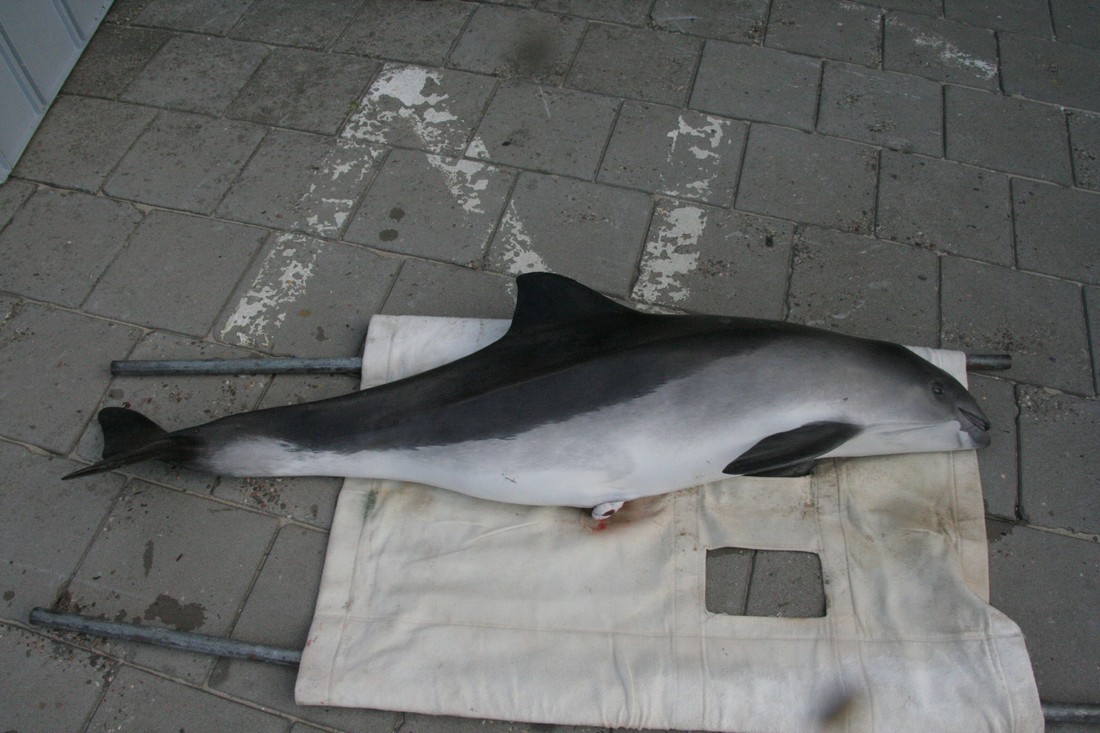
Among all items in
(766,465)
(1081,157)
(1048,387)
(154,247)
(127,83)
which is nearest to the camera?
(766,465)

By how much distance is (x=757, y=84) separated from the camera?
13.5 feet

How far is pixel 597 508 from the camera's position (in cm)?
265

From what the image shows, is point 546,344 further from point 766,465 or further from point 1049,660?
point 1049,660

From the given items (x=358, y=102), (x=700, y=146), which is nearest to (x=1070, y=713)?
(x=700, y=146)

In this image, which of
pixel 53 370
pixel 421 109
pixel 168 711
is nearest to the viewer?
pixel 168 711

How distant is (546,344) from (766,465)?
2.76 feet

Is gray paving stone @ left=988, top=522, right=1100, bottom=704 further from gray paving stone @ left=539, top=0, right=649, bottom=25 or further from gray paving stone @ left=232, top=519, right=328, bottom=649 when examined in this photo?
gray paving stone @ left=539, top=0, right=649, bottom=25

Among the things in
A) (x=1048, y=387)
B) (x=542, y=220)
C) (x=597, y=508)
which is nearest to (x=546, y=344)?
(x=597, y=508)

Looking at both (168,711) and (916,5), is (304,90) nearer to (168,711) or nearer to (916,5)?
(168,711)

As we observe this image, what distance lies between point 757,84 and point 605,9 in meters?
1.05

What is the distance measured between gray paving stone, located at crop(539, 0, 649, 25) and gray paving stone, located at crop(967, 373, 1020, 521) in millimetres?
2737

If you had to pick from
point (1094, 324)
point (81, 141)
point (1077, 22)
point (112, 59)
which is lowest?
point (1094, 324)

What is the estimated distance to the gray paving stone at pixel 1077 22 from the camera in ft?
14.3

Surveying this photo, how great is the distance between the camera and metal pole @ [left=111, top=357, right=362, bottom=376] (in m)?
3.08
